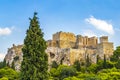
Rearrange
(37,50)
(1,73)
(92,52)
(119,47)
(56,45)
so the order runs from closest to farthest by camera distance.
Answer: (37,50), (1,73), (119,47), (92,52), (56,45)

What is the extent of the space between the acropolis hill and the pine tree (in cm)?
4941

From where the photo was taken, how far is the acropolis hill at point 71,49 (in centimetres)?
7442

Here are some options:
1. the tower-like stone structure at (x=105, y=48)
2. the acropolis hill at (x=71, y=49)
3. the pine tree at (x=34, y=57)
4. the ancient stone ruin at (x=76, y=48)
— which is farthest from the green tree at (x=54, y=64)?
the pine tree at (x=34, y=57)

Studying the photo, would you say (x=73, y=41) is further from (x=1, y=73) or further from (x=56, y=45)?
(x=1, y=73)

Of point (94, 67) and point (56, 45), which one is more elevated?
point (56, 45)

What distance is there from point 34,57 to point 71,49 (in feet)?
169

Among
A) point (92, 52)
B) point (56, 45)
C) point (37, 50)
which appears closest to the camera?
point (37, 50)

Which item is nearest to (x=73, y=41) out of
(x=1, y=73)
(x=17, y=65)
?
(x=17, y=65)

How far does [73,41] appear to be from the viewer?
8500 cm

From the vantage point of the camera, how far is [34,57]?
23469mm

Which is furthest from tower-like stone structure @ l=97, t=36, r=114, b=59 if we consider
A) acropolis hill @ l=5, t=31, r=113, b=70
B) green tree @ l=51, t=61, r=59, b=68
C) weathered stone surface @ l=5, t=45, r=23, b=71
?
weathered stone surface @ l=5, t=45, r=23, b=71

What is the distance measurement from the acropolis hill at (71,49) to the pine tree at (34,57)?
162ft

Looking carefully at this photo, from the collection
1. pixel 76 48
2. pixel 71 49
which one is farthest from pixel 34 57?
pixel 76 48

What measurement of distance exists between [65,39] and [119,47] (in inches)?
644
